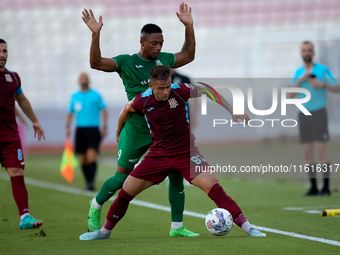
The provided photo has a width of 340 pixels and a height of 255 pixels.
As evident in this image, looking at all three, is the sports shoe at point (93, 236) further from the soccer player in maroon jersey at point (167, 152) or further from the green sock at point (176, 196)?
the green sock at point (176, 196)

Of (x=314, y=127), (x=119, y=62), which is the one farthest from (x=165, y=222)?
(x=314, y=127)

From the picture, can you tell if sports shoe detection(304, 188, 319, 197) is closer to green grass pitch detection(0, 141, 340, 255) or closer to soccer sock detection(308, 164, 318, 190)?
soccer sock detection(308, 164, 318, 190)

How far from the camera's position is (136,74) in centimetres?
549

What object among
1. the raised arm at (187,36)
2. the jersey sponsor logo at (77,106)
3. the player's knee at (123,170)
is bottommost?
the player's knee at (123,170)

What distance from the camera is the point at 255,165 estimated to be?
16016mm

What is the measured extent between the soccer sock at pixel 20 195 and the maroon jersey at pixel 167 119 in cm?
208

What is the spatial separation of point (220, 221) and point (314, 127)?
4.52m

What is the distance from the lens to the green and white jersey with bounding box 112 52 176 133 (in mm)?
5438

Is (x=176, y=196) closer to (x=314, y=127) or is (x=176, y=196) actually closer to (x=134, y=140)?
(x=134, y=140)

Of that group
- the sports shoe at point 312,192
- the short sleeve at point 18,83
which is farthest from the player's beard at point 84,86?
the sports shoe at point 312,192

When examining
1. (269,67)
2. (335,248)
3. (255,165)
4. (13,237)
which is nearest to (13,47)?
(269,67)

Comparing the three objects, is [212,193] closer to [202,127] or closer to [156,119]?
[156,119]

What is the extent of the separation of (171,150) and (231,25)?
19.1m

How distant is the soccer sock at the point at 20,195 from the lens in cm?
638
